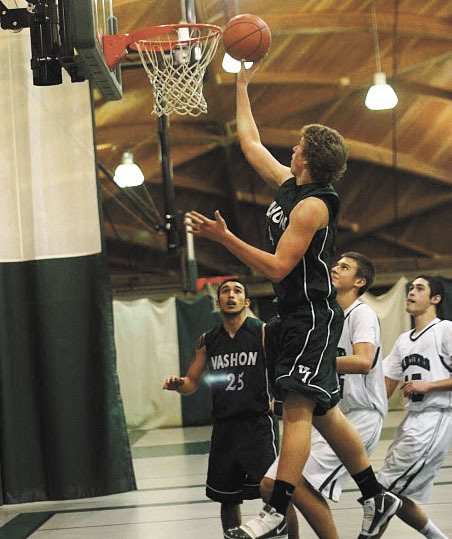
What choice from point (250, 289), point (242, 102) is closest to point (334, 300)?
point (242, 102)

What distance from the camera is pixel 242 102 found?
16.9 ft

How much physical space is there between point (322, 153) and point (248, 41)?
1217mm

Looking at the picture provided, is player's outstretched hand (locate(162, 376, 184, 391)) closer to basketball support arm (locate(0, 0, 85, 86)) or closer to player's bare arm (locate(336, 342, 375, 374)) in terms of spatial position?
player's bare arm (locate(336, 342, 375, 374))

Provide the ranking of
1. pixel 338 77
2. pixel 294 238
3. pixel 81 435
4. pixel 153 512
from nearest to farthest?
pixel 294 238 < pixel 153 512 < pixel 81 435 < pixel 338 77

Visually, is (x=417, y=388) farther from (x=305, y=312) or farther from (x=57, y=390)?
(x=57, y=390)

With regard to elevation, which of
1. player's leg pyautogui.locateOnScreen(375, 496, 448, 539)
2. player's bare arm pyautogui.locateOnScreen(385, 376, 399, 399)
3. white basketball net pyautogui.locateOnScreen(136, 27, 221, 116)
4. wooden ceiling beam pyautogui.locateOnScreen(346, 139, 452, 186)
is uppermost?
wooden ceiling beam pyautogui.locateOnScreen(346, 139, 452, 186)

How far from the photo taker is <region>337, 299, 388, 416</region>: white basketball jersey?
560 cm

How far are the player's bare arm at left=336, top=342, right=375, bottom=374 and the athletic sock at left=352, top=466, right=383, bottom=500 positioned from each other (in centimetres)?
66

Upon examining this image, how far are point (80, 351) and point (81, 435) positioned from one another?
68 centimetres

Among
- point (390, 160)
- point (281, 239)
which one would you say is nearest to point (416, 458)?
point (281, 239)

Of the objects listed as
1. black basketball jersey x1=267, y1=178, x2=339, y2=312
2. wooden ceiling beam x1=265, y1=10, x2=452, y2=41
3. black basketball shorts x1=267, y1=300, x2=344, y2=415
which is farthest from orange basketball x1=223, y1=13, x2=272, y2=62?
wooden ceiling beam x1=265, y1=10, x2=452, y2=41

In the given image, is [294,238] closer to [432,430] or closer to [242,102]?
[242,102]

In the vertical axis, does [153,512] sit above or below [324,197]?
below

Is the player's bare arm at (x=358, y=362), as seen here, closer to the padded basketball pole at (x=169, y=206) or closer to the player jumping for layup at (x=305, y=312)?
the player jumping for layup at (x=305, y=312)
